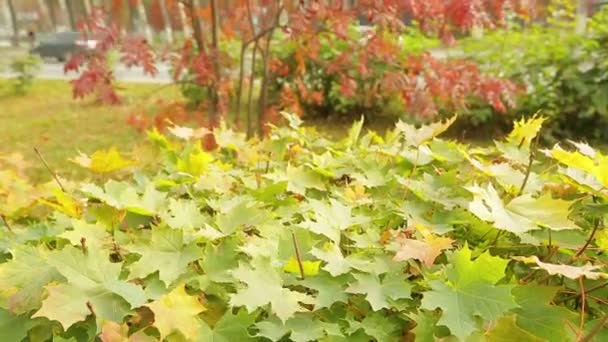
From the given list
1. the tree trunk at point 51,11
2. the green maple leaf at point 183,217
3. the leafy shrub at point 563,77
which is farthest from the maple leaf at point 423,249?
the tree trunk at point 51,11

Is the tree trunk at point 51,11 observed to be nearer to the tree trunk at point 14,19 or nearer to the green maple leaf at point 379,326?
the tree trunk at point 14,19

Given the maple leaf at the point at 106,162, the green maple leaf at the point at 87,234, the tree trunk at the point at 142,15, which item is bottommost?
the tree trunk at the point at 142,15

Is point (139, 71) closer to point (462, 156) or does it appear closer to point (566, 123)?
point (566, 123)

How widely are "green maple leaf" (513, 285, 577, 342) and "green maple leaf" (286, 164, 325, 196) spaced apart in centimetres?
55

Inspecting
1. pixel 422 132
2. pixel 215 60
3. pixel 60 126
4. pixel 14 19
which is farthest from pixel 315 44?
pixel 14 19

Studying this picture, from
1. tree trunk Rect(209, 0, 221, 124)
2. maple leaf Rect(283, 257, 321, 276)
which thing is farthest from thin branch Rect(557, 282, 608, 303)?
tree trunk Rect(209, 0, 221, 124)

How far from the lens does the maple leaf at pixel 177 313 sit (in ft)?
2.74

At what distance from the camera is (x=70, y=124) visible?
8469 millimetres

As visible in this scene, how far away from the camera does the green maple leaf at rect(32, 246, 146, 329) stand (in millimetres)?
850

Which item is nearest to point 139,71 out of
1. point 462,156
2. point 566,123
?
point 566,123

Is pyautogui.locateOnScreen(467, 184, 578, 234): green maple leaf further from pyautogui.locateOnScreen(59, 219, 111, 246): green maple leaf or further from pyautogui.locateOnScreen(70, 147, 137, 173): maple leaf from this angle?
pyautogui.locateOnScreen(70, 147, 137, 173): maple leaf

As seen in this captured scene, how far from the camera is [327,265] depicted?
93 centimetres

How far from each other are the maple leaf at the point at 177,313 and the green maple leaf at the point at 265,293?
56mm

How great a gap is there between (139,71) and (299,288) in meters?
14.2
